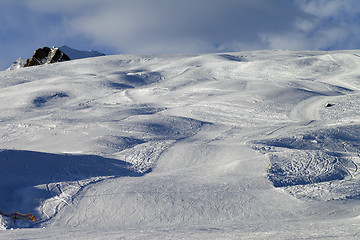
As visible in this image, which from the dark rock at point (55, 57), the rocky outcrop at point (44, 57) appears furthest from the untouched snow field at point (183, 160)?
the rocky outcrop at point (44, 57)

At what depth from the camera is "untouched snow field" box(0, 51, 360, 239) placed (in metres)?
Result: 11.9

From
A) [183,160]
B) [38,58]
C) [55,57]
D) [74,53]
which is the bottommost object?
[183,160]

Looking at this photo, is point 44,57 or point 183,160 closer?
point 183,160

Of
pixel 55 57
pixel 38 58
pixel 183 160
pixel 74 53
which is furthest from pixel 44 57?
pixel 183 160

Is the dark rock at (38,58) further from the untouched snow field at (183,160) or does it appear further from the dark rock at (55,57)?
the untouched snow field at (183,160)

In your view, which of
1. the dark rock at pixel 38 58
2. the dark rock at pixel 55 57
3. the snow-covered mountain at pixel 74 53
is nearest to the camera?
the dark rock at pixel 55 57

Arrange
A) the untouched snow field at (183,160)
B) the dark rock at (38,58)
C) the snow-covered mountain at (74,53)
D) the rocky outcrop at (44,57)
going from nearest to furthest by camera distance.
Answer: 1. the untouched snow field at (183,160)
2. the rocky outcrop at (44,57)
3. the dark rock at (38,58)
4. the snow-covered mountain at (74,53)

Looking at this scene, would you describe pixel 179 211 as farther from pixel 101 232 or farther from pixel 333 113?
pixel 333 113

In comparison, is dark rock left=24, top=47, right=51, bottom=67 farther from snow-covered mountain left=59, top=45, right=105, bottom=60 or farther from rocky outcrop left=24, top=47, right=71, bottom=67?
snow-covered mountain left=59, top=45, right=105, bottom=60

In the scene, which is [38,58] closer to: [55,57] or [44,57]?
[44,57]

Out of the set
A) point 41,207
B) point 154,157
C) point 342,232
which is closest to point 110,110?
point 154,157

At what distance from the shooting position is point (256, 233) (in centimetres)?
984

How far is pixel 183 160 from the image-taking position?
1914 cm

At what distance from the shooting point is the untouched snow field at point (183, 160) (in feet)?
39.0
